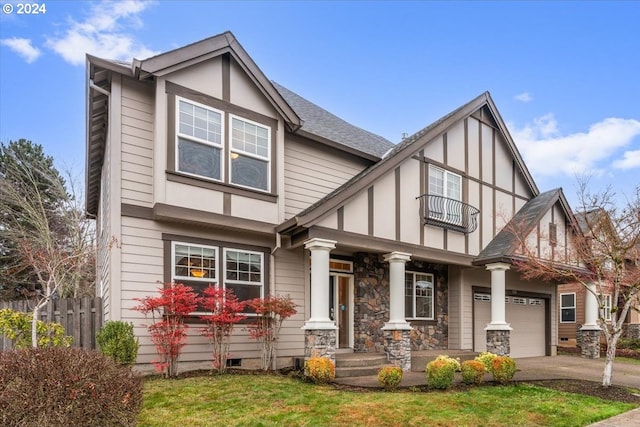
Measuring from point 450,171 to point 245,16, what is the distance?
776 cm

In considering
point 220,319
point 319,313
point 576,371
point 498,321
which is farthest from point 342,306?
point 576,371

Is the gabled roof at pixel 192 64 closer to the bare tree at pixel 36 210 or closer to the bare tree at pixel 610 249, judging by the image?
the bare tree at pixel 610 249

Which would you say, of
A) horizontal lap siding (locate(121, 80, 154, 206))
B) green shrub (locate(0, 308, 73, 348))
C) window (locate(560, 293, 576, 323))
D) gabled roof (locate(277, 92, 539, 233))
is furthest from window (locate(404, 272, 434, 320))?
window (locate(560, 293, 576, 323))

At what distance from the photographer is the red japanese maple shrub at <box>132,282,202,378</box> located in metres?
9.20

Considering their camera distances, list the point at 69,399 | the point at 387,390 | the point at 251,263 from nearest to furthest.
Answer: the point at 69,399 → the point at 387,390 → the point at 251,263

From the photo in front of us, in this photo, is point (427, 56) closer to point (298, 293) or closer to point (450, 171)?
point (450, 171)

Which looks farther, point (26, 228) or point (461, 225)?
point (26, 228)

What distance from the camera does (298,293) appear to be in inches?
478

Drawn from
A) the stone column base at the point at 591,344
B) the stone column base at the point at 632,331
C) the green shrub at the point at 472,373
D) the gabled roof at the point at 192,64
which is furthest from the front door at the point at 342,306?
the stone column base at the point at 632,331

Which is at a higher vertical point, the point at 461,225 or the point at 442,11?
the point at 442,11

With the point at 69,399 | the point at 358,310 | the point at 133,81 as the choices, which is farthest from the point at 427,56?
the point at 69,399

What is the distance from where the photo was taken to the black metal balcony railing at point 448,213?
13312mm

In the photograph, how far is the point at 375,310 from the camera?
1354 cm

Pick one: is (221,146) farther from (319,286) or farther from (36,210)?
(36,210)
